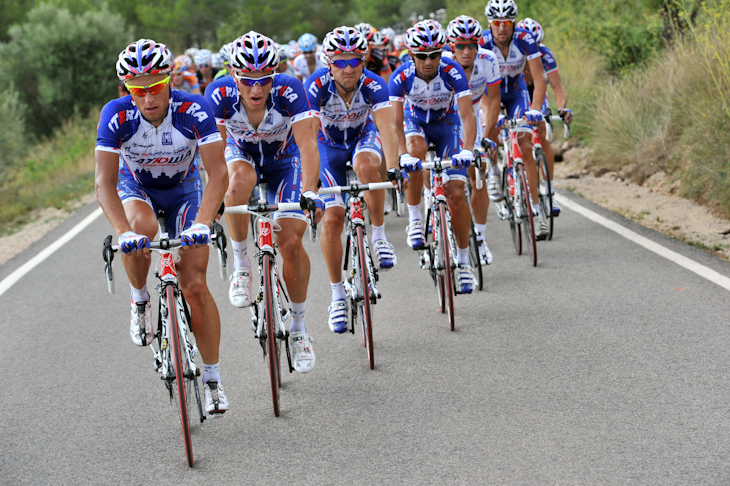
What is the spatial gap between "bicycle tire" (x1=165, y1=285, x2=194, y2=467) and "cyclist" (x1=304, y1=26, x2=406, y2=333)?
194 cm

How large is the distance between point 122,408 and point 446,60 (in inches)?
154

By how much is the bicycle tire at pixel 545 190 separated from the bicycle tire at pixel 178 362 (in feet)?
17.9

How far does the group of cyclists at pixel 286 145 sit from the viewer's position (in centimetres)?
500

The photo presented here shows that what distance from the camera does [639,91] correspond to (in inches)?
543

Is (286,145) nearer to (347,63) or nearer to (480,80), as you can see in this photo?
(347,63)

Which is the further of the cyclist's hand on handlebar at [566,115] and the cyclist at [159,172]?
the cyclist's hand on handlebar at [566,115]

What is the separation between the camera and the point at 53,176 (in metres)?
20.8

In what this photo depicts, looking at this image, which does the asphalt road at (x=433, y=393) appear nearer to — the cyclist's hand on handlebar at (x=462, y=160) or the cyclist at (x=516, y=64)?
the cyclist's hand on handlebar at (x=462, y=160)

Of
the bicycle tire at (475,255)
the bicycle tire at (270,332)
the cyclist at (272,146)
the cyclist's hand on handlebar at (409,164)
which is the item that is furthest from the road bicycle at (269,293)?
the bicycle tire at (475,255)

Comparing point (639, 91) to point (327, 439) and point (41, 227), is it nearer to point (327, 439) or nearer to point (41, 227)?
point (41, 227)

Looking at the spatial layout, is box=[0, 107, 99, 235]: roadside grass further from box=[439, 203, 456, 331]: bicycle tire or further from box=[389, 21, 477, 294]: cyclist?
box=[439, 203, 456, 331]: bicycle tire

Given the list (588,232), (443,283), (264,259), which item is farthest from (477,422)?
(588,232)

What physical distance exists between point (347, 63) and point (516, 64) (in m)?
3.30

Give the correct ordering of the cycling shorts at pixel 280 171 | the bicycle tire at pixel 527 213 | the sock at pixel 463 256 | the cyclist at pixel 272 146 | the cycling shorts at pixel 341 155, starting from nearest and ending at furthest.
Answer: the cyclist at pixel 272 146 < the cycling shorts at pixel 280 171 < the cycling shorts at pixel 341 155 < the sock at pixel 463 256 < the bicycle tire at pixel 527 213
